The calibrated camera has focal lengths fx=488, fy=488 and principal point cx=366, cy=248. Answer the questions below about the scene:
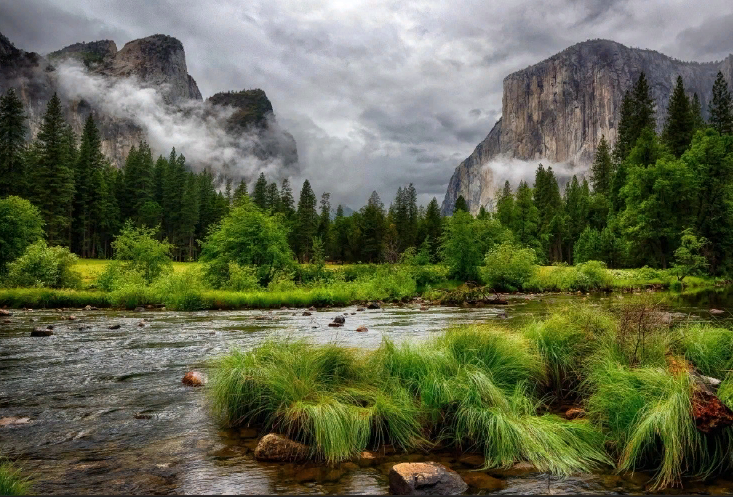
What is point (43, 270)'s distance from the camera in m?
34.4

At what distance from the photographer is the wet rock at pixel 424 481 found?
5.07 m

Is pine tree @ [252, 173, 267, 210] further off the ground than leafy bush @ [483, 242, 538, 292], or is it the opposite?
pine tree @ [252, 173, 267, 210]

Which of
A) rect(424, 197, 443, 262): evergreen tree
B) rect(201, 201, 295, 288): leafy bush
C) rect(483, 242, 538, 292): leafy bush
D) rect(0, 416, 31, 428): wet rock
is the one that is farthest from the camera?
rect(424, 197, 443, 262): evergreen tree

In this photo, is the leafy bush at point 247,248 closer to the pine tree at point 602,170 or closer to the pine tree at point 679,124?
the pine tree at point 679,124

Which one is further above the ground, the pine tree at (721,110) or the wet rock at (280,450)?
the pine tree at (721,110)

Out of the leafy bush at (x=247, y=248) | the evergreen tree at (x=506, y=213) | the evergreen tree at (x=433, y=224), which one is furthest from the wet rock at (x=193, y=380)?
the evergreen tree at (x=433, y=224)

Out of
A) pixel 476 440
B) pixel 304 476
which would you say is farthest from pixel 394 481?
pixel 476 440

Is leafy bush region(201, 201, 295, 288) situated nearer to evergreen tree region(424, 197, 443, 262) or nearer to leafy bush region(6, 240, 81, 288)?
leafy bush region(6, 240, 81, 288)

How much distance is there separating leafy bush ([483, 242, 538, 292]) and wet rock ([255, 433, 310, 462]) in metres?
40.5

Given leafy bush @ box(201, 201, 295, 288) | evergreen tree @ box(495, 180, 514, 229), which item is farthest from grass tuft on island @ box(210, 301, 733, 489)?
evergreen tree @ box(495, 180, 514, 229)

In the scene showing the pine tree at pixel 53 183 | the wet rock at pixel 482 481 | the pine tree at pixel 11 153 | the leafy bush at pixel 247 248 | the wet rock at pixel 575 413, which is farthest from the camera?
the pine tree at pixel 53 183

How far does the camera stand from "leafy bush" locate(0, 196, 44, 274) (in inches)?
1545

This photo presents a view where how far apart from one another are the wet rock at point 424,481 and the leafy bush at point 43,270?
34.9 meters

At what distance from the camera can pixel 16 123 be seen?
67.5 m
